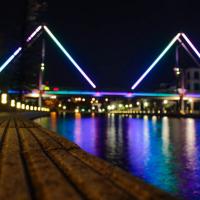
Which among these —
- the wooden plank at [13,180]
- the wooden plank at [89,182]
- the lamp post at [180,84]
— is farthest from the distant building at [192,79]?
the wooden plank at [89,182]

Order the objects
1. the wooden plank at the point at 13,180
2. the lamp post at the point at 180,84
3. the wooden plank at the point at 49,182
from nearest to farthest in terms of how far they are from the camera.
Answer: the wooden plank at the point at 49,182
the wooden plank at the point at 13,180
the lamp post at the point at 180,84

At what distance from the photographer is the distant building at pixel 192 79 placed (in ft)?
463

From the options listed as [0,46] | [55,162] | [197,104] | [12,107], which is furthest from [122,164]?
[197,104]

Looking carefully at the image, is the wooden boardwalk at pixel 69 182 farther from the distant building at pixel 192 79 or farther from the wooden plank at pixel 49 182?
the distant building at pixel 192 79

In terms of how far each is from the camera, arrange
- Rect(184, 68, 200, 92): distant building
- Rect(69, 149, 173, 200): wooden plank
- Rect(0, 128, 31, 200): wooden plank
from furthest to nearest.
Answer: Rect(184, 68, 200, 92): distant building < Rect(0, 128, 31, 200): wooden plank < Rect(69, 149, 173, 200): wooden plank

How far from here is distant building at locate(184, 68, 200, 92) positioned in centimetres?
14100

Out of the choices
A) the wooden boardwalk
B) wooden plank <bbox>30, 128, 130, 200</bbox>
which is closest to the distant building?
the wooden boardwalk

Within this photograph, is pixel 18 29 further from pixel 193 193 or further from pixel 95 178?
pixel 95 178

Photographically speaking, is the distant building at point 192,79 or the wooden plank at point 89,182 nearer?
the wooden plank at point 89,182

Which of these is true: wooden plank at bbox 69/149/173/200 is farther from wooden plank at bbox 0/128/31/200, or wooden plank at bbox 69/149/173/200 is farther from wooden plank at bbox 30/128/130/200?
wooden plank at bbox 0/128/31/200

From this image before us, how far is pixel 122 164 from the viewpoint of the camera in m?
15.2

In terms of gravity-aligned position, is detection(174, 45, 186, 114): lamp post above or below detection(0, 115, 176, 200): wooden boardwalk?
above

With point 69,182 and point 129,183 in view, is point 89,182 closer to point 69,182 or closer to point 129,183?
point 69,182

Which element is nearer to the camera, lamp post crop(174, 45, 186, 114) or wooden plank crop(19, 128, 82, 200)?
wooden plank crop(19, 128, 82, 200)
